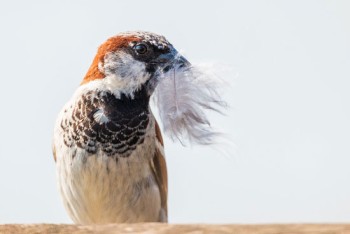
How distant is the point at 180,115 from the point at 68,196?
98 cm

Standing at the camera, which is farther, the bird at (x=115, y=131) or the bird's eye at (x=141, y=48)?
the bird's eye at (x=141, y=48)

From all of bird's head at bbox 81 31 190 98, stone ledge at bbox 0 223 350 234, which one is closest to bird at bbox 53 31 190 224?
bird's head at bbox 81 31 190 98

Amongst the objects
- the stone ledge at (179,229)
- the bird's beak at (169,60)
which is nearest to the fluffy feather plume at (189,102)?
the bird's beak at (169,60)

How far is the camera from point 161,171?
4953mm

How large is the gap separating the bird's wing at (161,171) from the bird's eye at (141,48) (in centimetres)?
47

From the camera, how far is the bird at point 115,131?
15.0ft

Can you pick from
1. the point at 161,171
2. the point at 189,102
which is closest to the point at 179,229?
the point at 189,102

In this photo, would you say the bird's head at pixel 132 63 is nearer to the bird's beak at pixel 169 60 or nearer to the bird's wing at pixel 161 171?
the bird's beak at pixel 169 60

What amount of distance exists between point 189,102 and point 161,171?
2.37 feet

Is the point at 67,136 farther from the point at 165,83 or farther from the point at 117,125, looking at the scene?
the point at 165,83

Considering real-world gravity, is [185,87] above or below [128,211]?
above

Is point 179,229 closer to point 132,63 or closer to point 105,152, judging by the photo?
point 105,152

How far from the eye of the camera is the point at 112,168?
4578mm

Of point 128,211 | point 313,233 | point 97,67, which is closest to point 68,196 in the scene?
point 128,211
